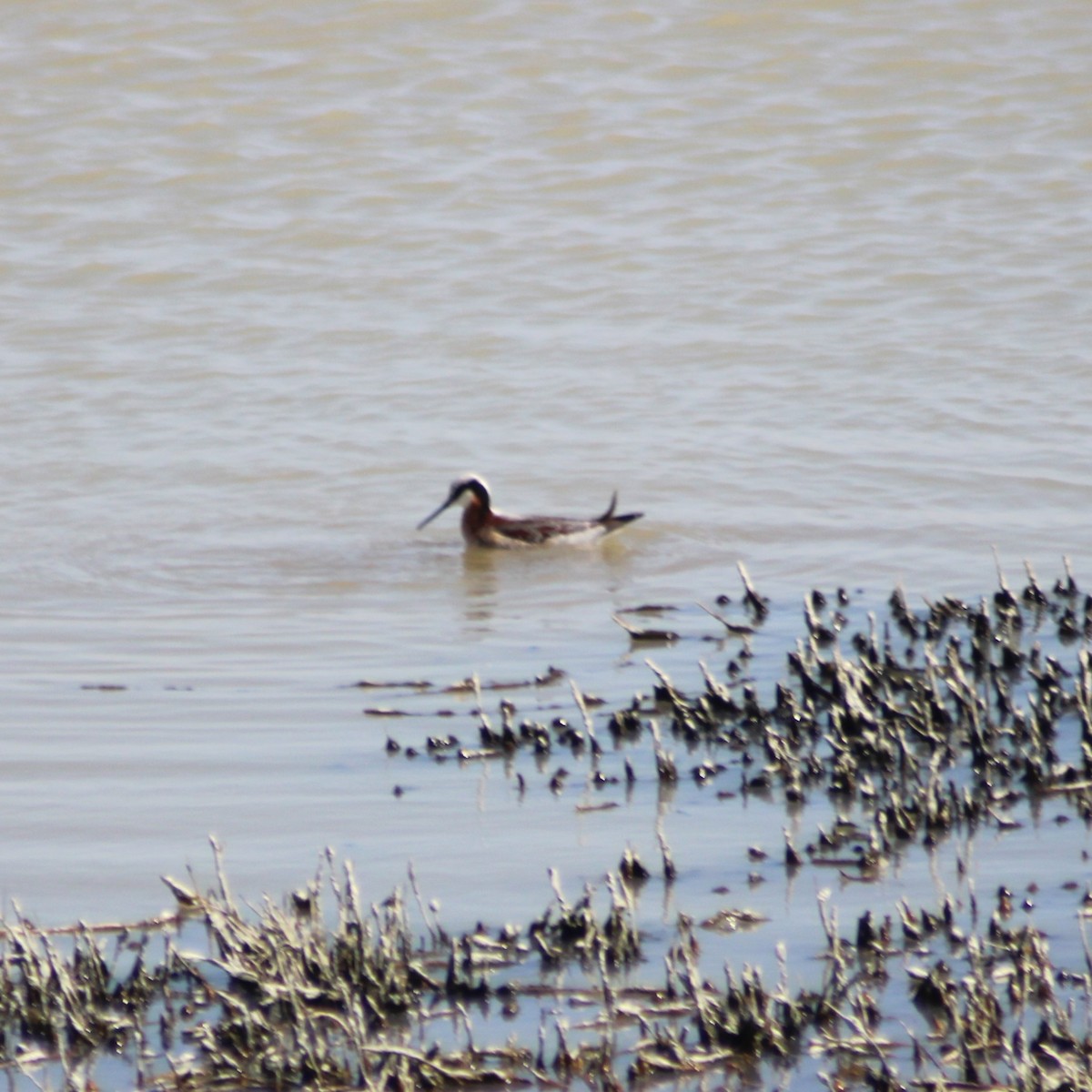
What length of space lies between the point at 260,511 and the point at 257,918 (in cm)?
771

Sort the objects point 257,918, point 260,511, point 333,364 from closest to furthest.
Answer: point 257,918 → point 260,511 → point 333,364

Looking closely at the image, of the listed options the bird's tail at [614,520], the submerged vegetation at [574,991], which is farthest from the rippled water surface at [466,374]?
the submerged vegetation at [574,991]

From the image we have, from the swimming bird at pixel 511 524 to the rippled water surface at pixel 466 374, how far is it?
215 mm

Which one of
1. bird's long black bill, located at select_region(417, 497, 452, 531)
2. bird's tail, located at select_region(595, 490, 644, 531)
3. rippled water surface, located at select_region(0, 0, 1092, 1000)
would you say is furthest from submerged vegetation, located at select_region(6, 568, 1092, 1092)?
bird's long black bill, located at select_region(417, 497, 452, 531)

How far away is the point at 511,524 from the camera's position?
11.7m

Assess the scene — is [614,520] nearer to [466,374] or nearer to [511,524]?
[511,524]

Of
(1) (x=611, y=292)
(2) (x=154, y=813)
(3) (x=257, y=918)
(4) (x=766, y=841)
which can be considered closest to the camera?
(3) (x=257, y=918)

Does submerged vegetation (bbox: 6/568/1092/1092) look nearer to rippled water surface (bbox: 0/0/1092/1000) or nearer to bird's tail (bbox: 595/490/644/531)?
rippled water surface (bbox: 0/0/1092/1000)

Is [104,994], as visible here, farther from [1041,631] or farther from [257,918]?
[1041,631]

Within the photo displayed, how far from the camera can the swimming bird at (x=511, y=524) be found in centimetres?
1165

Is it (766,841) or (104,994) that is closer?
(104,994)

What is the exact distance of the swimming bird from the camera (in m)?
11.6

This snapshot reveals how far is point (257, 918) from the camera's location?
4.88m

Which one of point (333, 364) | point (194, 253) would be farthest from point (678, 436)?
point (194, 253)
